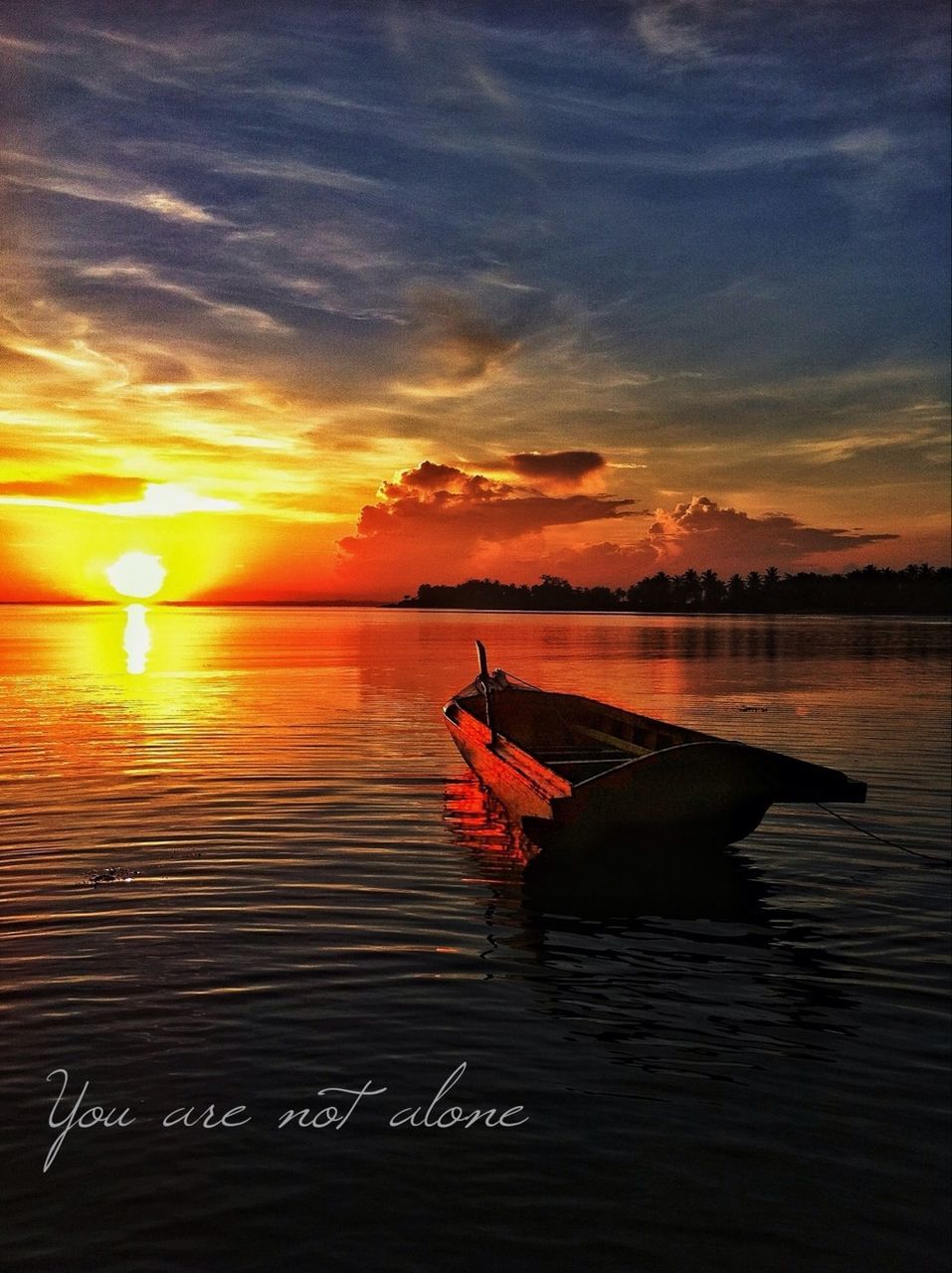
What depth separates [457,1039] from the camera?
873 centimetres

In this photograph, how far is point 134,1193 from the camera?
21.2ft

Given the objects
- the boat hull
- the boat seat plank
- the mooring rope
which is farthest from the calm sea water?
the boat seat plank

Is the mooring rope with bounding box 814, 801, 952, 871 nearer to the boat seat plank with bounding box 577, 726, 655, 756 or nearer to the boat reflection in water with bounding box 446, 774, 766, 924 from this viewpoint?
the boat reflection in water with bounding box 446, 774, 766, 924

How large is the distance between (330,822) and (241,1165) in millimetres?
11144

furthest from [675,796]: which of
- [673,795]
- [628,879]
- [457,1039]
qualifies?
[457,1039]

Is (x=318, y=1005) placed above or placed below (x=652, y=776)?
below

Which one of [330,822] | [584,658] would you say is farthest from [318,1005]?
[584,658]

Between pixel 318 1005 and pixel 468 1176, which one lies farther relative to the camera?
pixel 318 1005

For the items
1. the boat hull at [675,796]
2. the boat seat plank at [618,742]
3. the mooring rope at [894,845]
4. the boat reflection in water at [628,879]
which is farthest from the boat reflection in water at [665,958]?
the boat seat plank at [618,742]

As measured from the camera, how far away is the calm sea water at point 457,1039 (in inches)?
245

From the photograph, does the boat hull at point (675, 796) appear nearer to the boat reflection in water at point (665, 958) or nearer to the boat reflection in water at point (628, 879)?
the boat reflection in water at point (628, 879)

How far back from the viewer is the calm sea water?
6219mm

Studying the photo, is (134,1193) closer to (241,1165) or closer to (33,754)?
(241,1165)

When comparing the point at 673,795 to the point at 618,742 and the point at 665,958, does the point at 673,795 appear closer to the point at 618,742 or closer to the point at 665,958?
the point at 665,958
